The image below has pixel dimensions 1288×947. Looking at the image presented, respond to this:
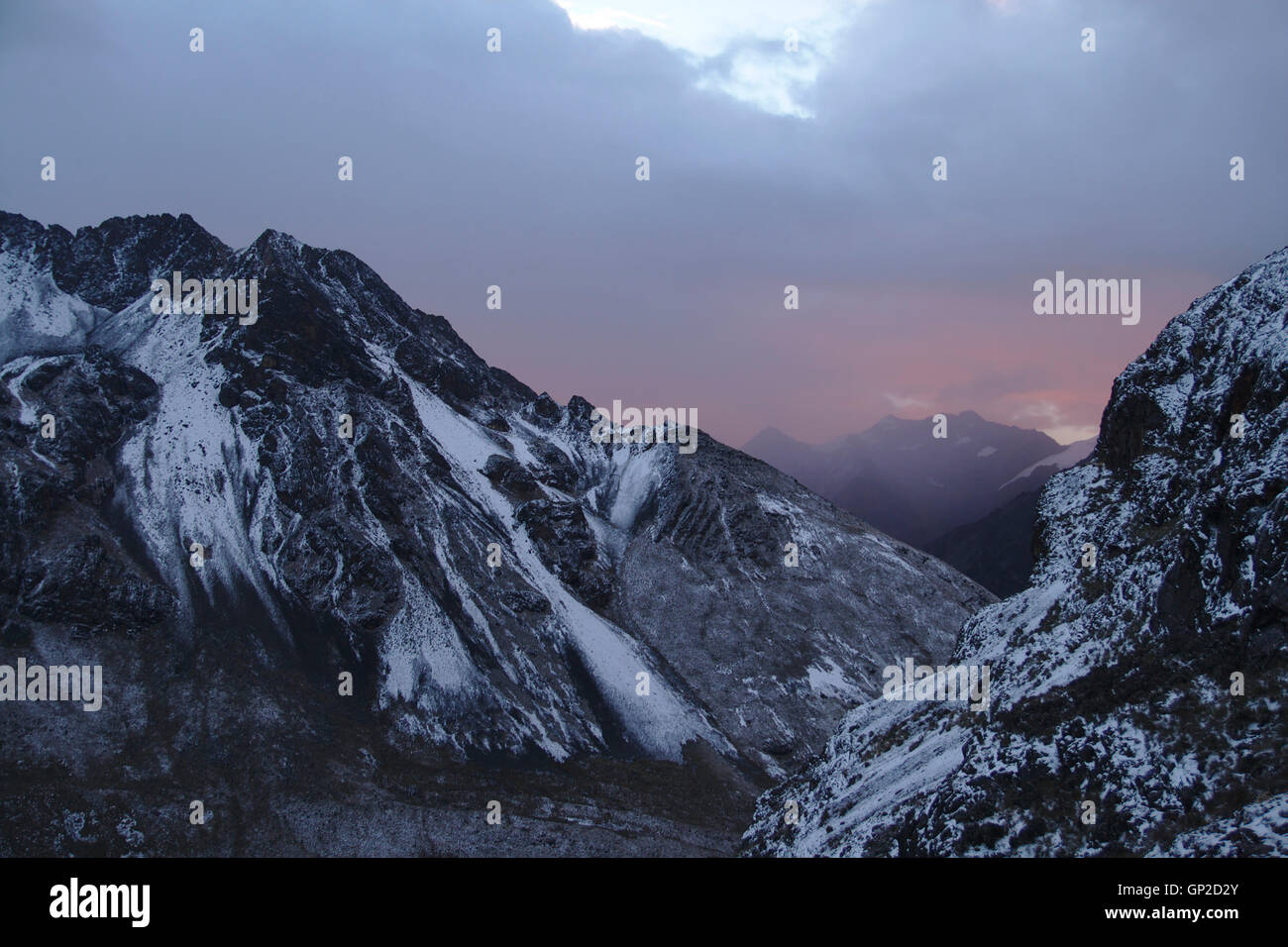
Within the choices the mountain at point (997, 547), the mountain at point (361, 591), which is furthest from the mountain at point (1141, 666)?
the mountain at point (997, 547)

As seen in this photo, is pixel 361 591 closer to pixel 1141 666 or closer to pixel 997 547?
pixel 1141 666

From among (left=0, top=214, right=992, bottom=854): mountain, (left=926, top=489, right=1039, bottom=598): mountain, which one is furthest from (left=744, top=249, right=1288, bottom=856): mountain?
(left=926, top=489, right=1039, bottom=598): mountain

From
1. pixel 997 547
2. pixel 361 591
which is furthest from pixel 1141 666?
pixel 997 547

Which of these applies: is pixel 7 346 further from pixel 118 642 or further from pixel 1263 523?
pixel 1263 523

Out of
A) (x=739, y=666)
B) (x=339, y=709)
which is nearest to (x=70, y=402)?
(x=339, y=709)

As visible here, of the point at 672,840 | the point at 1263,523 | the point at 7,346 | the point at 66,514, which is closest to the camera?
the point at 1263,523
